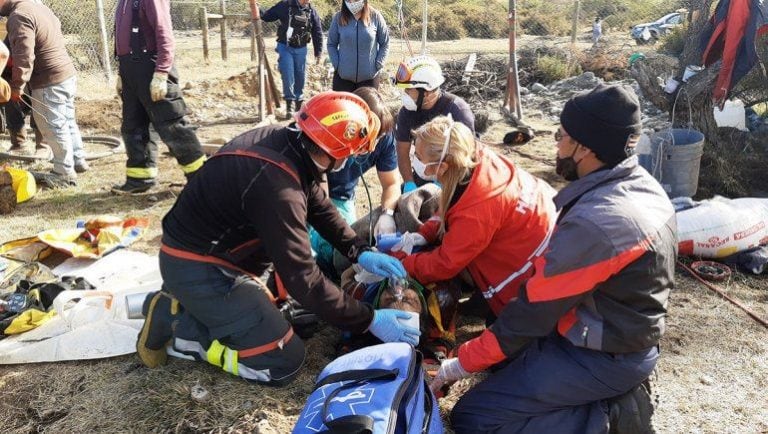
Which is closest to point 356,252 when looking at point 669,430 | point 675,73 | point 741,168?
point 669,430

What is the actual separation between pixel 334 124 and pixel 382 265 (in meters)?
0.89

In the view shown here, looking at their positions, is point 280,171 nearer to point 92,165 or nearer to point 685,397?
point 685,397

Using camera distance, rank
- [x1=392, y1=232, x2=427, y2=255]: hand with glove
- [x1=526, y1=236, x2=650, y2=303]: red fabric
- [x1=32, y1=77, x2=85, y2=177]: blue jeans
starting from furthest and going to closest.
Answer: [x1=32, y1=77, x2=85, y2=177]: blue jeans < [x1=392, y1=232, x2=427, y2=255]: hand with glove < [x1=526, y1=236, x2=650, y2=303]: red fabric

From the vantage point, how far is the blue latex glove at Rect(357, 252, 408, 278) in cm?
308

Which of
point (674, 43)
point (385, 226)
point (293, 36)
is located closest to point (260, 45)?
point (293, 36)

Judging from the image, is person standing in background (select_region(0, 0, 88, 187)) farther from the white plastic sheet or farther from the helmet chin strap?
the helmet chin strap

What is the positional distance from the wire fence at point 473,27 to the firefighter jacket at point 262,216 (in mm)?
8846

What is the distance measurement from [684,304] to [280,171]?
299cm

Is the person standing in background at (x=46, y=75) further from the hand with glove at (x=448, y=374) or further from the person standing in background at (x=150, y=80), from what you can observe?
the hand with glove at (x=448, y=374)

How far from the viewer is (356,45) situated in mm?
7023

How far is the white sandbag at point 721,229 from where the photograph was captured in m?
4.32

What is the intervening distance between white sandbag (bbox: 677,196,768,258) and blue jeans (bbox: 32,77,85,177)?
5.74 metres

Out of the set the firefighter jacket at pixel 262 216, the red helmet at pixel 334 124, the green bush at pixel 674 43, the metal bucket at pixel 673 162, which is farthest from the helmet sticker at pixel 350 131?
the green bush at pixel 674 43

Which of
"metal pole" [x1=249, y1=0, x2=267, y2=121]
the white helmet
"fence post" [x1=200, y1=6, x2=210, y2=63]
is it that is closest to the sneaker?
"metal pole" [x1=249, y1=0, x2=267, y2=121]
